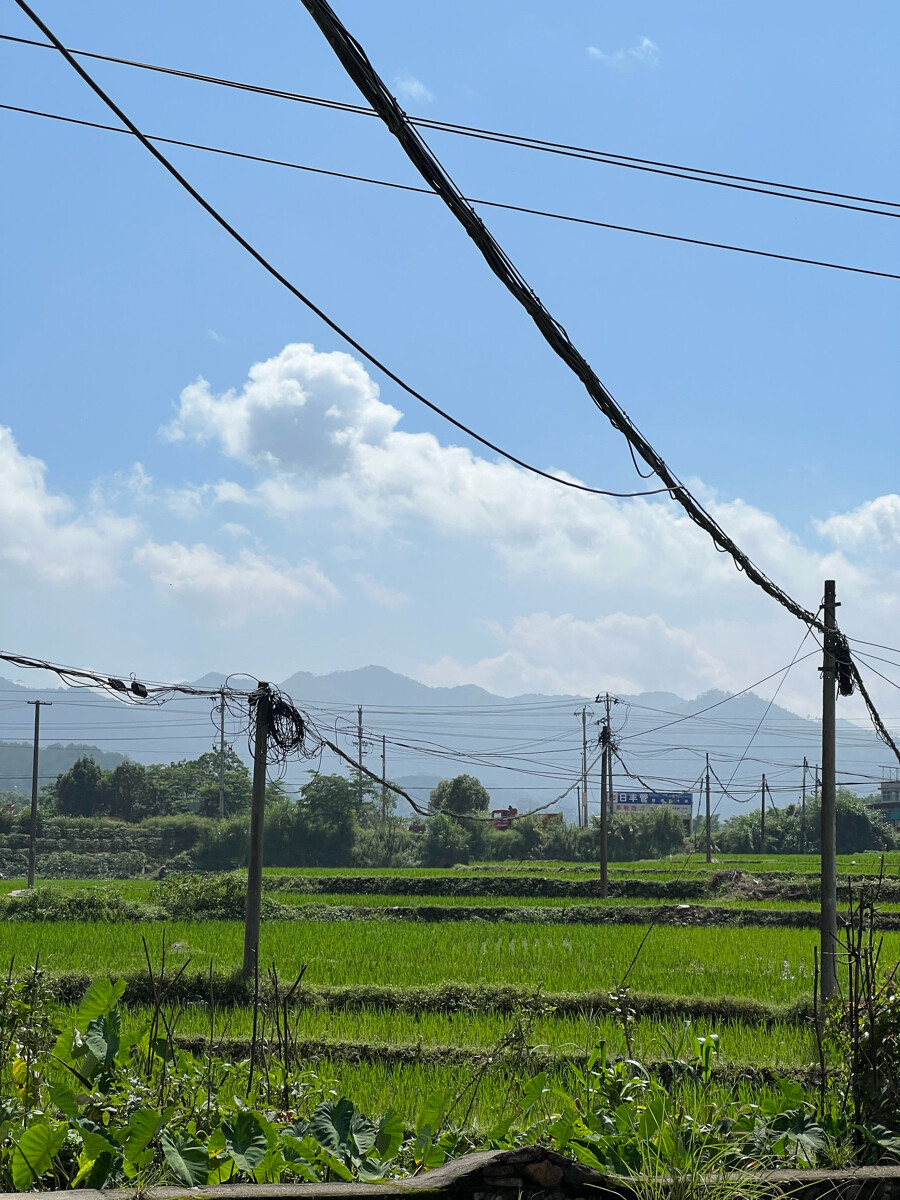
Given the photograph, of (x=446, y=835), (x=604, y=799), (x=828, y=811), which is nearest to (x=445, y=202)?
(x=828, y=811)

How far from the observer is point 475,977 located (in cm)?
A: 1441

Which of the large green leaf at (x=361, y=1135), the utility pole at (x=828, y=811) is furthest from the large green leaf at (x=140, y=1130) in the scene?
the utility pole at (x=828, y=811)

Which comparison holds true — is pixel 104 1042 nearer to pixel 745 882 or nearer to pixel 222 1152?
pixel 222 1152

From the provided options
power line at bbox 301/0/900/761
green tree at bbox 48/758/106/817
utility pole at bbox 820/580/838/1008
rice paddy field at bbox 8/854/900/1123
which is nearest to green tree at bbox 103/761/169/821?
green tree at bbox 48/758/106/817

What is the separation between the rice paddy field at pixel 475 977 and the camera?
8977 mm

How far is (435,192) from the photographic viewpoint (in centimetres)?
424

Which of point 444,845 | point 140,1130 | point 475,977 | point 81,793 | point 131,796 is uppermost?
point 140,1130

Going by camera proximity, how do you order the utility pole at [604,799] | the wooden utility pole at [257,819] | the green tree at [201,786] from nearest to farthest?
the wooden utility pole at [257,819], the utility pole at [604,799], the green tree at [201,786]

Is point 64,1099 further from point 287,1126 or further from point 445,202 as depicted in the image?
point 445,202

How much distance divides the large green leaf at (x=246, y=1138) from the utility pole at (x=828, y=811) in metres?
8.57

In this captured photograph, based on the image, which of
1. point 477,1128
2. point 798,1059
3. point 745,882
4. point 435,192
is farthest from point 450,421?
point 745,882

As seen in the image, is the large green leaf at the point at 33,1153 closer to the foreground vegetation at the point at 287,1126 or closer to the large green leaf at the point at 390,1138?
the foreground vegetation at the point at 287,1126

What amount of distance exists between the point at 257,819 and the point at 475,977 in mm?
3964

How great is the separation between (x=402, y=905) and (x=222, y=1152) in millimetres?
23627
